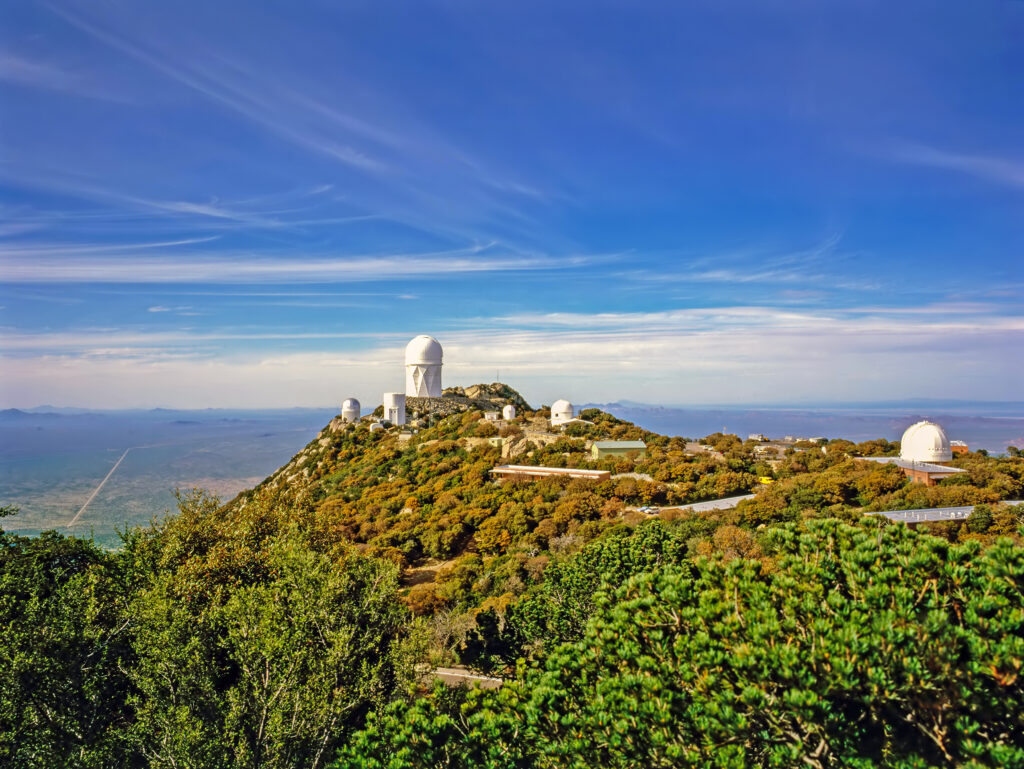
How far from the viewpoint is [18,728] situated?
863 centimetres

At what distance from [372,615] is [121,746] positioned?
423 cm

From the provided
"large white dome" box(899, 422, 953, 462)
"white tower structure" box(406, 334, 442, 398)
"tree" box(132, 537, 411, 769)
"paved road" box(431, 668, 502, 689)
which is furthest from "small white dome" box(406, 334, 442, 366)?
"tree" box(132, 537, 411, 769)

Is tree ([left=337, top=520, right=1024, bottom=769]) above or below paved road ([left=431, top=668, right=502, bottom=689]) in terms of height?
above

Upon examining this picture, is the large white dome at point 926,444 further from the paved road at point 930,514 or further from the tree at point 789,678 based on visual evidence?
the tree at point 789,678

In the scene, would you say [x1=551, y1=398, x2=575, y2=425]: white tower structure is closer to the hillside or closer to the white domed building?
the hillside

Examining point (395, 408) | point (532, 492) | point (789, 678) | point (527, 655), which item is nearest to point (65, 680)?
point (527, 655)

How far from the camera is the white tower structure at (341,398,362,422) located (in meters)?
56.3

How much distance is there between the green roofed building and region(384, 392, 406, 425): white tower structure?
22.3 metres

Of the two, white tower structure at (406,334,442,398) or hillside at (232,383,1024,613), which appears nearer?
hillside at (232,383,1024,613)

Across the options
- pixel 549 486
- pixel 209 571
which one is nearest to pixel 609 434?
pixel 549 486

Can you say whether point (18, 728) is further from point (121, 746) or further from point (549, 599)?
point (549, 599)

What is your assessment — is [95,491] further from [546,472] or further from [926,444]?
[926,444]

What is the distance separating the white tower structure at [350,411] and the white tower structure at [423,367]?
6215mm

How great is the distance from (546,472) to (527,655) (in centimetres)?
1804
